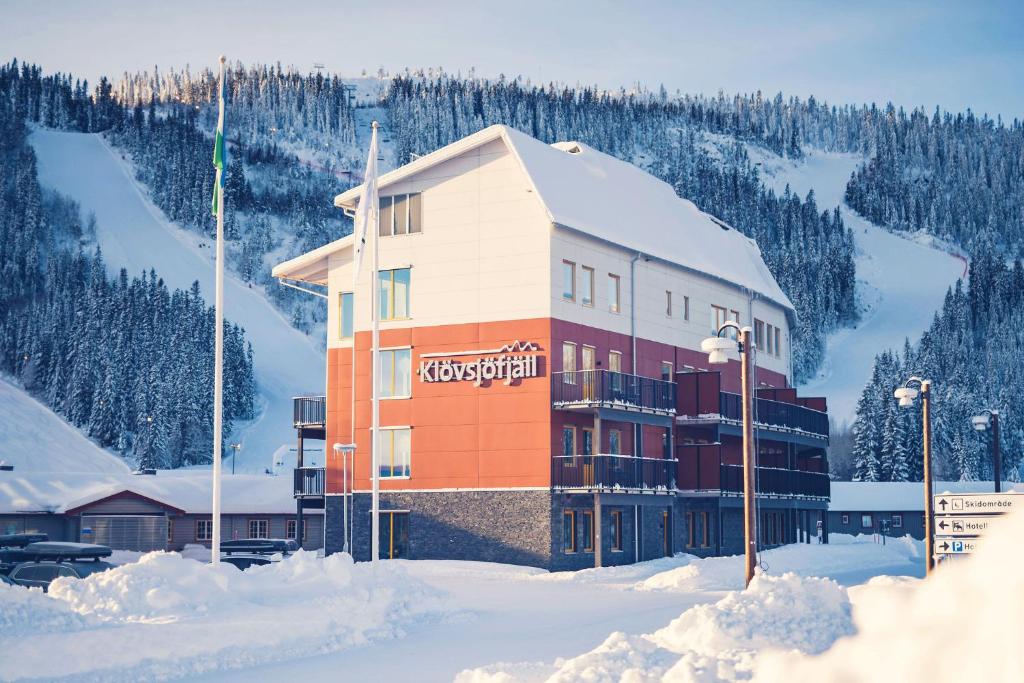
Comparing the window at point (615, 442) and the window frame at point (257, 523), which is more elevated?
the window at point (615, 442)

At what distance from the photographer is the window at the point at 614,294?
51.4 metres

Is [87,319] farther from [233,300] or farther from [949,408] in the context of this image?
[949,408]

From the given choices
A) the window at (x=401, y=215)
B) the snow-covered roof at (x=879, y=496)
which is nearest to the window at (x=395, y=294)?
the window at (x=401, y=215)

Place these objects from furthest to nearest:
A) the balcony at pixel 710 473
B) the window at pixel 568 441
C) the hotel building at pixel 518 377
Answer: the balcony at pixel 710 473 → the window at pixel 568 441 → the hotel building at pixel 518 377

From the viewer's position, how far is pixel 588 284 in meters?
50.0

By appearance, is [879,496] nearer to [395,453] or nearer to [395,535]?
[395,453]

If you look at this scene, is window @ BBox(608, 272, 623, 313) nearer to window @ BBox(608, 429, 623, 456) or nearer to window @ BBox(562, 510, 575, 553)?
window @ BBox(608, 429, 623, 456)

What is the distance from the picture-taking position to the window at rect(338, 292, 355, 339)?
53.3 m

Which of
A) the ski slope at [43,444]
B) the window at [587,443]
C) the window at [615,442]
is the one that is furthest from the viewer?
the ski slope at [43,444]

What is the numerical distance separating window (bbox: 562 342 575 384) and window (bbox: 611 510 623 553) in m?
5.85

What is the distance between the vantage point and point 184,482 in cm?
7350

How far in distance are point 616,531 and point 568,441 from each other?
426cm

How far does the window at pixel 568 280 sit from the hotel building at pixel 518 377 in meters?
0.05

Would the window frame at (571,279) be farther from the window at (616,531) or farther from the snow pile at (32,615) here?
the snow pile at (32,615)
